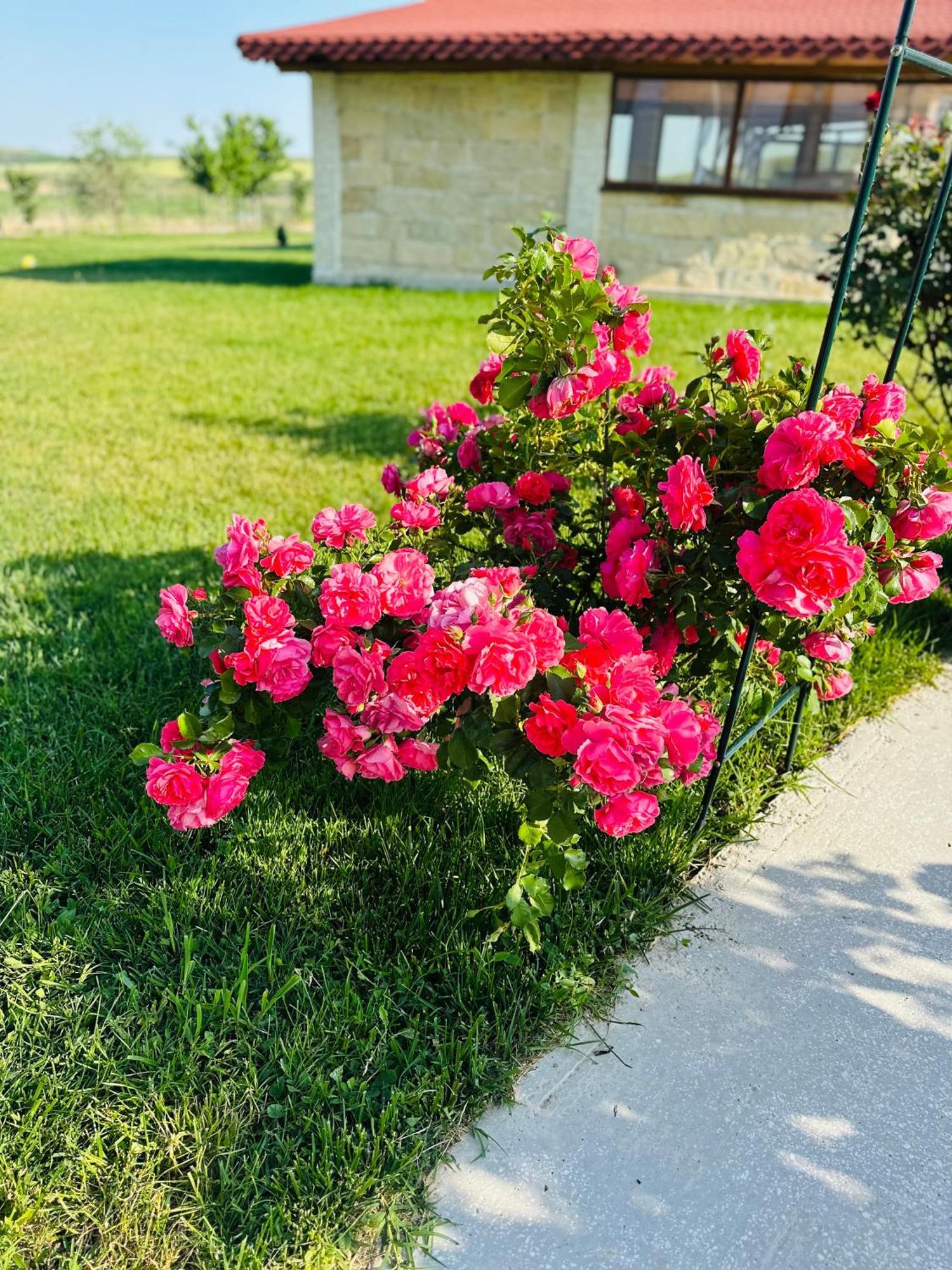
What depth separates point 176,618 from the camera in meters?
1.94

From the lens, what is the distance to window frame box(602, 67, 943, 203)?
1151 centimetres

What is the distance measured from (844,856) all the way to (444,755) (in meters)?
1.24

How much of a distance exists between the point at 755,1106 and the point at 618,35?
40.6 ft

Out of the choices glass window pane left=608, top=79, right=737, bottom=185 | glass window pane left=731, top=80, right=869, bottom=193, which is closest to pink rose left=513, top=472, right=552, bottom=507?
glass window pane left=608, top=79, right=737, bottom=185

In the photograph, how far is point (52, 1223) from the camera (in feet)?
4.92

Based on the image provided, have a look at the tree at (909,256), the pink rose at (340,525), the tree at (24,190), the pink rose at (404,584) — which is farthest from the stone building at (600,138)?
the tree at (24,190)

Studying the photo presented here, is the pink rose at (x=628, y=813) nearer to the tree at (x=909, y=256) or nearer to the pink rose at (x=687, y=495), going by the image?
the pink rose at (x=687, y=495)

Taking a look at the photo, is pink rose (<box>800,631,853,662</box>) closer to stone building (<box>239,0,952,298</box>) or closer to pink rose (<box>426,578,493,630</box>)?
pink rose (<box>426,578,493,630</box>)

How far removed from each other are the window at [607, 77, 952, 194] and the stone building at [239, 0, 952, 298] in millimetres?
24

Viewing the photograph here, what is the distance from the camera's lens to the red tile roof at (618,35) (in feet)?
34.7

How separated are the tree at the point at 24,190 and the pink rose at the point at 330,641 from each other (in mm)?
35044

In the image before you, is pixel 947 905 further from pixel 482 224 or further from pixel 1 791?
pixel 482 224

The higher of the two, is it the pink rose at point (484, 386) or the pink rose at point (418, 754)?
the pink rose at point (484, 386)

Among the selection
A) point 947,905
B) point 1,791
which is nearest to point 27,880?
point 1,791
